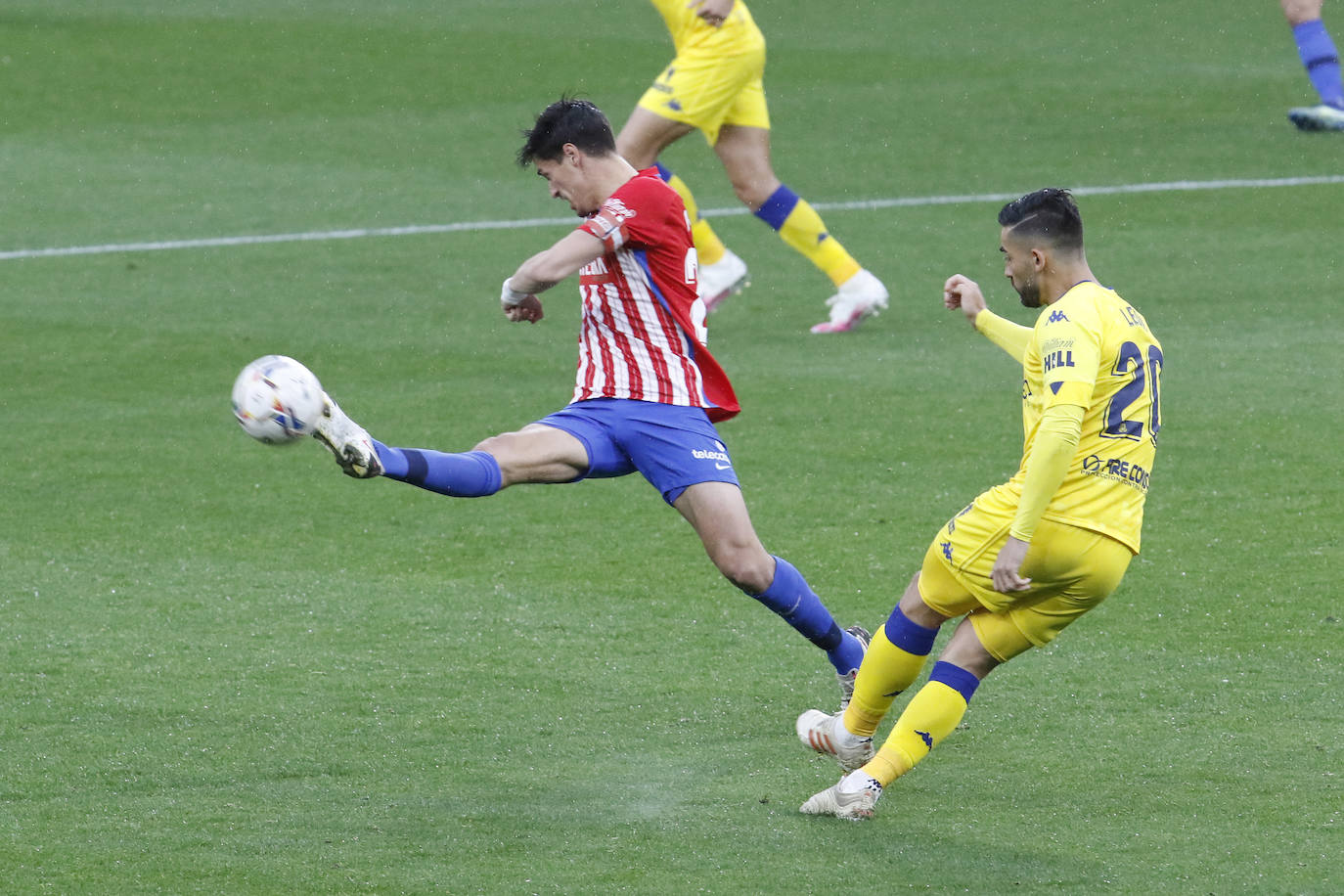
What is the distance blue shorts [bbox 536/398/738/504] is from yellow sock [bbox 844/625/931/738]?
784mm

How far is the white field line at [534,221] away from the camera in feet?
40.9

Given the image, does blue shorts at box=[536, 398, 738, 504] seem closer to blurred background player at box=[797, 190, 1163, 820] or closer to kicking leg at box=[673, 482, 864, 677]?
kicking leg at box=[673, 482, 864, 677]

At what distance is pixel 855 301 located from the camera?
33.3 feet

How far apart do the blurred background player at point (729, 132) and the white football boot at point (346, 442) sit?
5045 mm

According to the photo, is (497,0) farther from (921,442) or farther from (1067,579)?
(1067,579)

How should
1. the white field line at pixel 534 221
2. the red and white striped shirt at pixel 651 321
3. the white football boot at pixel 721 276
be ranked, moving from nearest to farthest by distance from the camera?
the red and white striped shirt at pixel 651 321 → the white football boot at pixel 721 276 → the white field line at pixel 534 221

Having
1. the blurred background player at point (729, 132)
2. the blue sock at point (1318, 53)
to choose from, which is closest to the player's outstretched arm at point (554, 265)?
the blurred background player at point (729, 132)

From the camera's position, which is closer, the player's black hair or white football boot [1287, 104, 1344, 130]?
the player's black hair

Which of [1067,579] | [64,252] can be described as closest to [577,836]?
[1067,579]

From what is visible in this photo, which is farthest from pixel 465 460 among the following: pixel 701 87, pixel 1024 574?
pixel 701 87

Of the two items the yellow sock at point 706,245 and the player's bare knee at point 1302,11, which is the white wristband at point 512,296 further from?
the player's bare knee at point 1302,11

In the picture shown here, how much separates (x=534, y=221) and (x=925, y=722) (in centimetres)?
869

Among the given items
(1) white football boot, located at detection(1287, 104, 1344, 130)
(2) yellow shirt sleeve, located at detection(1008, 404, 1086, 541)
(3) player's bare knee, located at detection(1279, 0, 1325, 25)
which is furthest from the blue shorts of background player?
(1) white football boot, located at detection(1287, 104, 1344, 130)

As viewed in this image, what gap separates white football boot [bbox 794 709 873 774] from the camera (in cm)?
492
